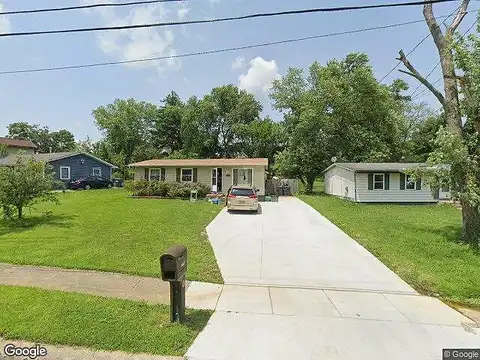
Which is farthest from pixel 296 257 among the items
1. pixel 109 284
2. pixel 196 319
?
pixel 109 284

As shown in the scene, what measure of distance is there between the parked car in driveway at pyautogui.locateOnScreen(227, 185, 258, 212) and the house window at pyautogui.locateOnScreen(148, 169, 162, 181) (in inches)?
440

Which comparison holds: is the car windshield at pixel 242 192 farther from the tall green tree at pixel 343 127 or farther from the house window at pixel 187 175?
the tall green tree at pixel 343 127

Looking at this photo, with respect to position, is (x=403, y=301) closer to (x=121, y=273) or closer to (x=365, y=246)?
(x=365, y=246)

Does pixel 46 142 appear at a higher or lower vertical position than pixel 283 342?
higher

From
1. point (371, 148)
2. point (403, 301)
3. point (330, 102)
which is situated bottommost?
point (403, 301)

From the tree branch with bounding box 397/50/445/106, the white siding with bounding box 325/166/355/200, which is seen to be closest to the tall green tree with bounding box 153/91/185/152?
the white siding with bounding box 325/166/355/200

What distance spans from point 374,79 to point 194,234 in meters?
27.0

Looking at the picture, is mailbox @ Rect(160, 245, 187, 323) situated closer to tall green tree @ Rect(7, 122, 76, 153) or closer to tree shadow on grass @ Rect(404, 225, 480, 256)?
tree shadow on grass @ Rect(404, 225, 480, 256)

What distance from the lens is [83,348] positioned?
3758 millimetres

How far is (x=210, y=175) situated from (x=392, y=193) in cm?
1304

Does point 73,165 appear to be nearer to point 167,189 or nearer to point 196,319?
point 167,189

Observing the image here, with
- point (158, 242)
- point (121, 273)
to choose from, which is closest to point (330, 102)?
point (158, 242)

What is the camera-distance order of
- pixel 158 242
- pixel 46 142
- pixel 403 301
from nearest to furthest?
pixel 403 301, pixel 158 242, pixel 46 142

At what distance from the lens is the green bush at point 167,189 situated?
878 inches
